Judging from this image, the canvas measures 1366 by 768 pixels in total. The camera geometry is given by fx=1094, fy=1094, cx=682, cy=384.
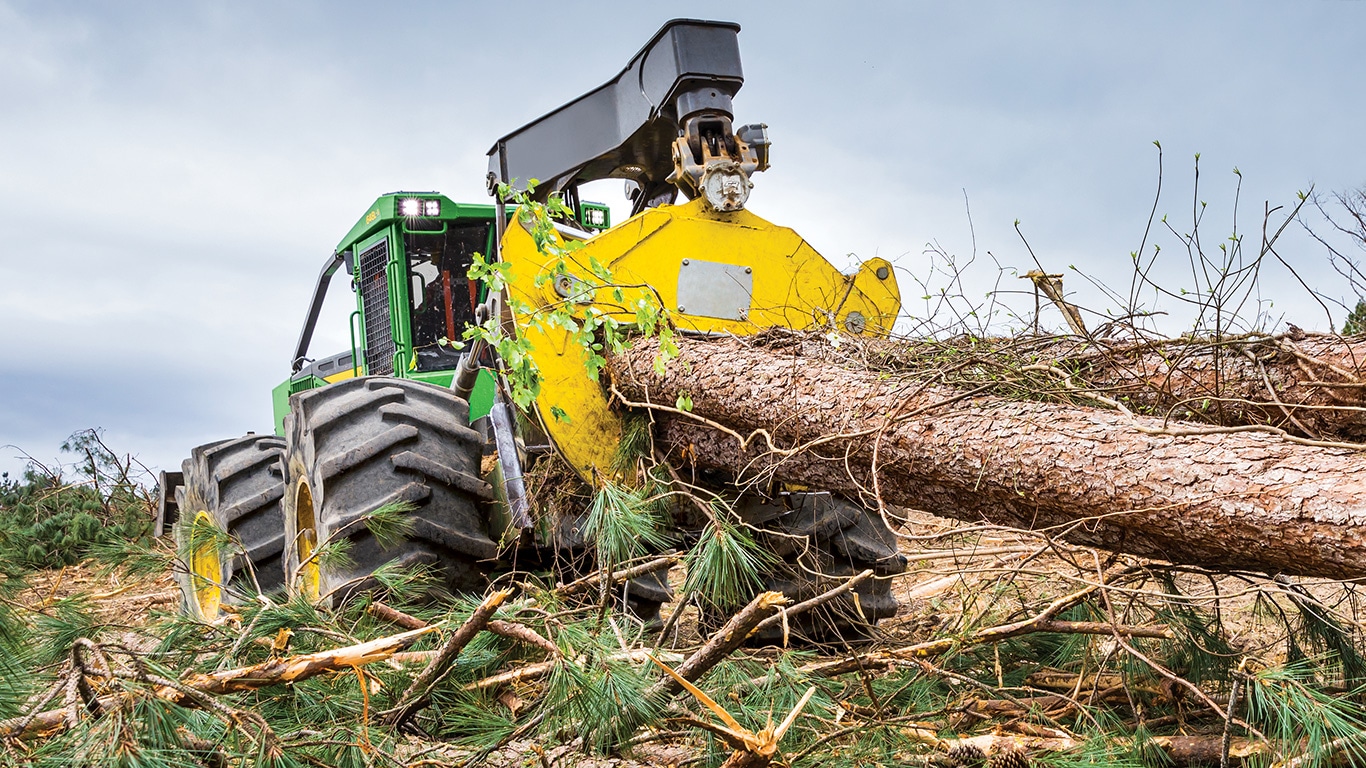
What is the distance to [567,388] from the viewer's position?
12.2 feet

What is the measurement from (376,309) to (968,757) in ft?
13.4

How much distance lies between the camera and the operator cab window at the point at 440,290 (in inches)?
211

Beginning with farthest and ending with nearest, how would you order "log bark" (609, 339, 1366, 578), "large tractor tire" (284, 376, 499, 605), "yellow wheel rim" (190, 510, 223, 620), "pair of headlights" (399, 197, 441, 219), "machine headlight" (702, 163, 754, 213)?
"pair of headlights" (399, 197, 441, 219) < "yellow wheel rim" (190, 510, 223, 620) < "machine headlight" (702, 163, 754, 213) < "large tractor tire" (284, 376, 499, 605) < "log bark" (609, 339, 1366, 578)

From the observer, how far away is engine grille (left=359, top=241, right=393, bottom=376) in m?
5.52

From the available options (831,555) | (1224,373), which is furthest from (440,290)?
(1224,373)

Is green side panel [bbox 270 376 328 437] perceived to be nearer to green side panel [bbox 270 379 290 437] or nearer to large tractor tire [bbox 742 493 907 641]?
green side panel [bbox 270 379 290 437]

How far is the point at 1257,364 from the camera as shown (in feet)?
9.39

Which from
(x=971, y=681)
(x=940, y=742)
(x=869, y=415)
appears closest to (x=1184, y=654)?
(x=971, y=681)

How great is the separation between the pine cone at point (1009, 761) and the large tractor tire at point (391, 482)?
6.30 ft

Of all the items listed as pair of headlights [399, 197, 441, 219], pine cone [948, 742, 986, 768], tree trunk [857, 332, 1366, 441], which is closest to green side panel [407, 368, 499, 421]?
pair of headlights [399, 197, 441, 219]

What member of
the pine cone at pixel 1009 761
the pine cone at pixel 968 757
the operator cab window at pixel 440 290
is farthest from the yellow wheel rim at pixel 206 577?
the pine cone at pixel 1009 761

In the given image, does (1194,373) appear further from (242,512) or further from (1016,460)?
(242,512)

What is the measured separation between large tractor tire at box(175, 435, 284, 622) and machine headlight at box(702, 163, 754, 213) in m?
2.16

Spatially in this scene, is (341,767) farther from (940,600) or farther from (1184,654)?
(940,600)
